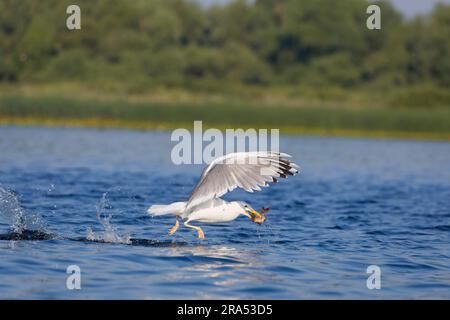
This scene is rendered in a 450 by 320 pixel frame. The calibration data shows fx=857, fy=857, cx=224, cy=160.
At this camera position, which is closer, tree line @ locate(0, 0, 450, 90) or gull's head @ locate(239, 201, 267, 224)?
gull's head @ locate(239, 201, 267, 224)

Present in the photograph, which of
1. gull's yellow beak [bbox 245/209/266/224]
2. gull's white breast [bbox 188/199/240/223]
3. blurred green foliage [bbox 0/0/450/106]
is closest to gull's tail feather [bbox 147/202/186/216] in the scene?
gull's white breast [bbox 188/199/240/223]

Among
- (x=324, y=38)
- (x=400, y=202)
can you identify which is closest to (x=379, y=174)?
(x=400, y=202)

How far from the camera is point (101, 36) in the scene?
51344 mm

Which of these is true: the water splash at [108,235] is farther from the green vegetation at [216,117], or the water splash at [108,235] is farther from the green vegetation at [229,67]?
the green vegetation at [229,67]

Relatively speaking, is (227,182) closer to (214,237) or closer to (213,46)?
(214,237)

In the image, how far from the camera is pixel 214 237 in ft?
36.2

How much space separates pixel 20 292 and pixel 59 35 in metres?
42.6

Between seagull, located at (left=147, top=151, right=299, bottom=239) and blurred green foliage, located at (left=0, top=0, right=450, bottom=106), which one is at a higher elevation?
blurred green foliage, located at (left=0, top=0, right=450, bottom=106)

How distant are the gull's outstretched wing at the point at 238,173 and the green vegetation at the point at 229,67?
23.3 metres

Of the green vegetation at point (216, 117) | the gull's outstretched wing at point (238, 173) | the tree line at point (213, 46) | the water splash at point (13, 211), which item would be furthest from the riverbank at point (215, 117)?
the gull's outstretched wing at point (238, 173)

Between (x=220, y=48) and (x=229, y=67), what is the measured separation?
854 cm

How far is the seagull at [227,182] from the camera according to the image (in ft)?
32.4

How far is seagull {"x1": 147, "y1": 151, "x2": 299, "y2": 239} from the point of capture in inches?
389

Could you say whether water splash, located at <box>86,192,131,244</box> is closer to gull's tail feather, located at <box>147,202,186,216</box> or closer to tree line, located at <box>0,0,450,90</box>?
gull's tail feather, located at <box>147,202,186,216</box>
